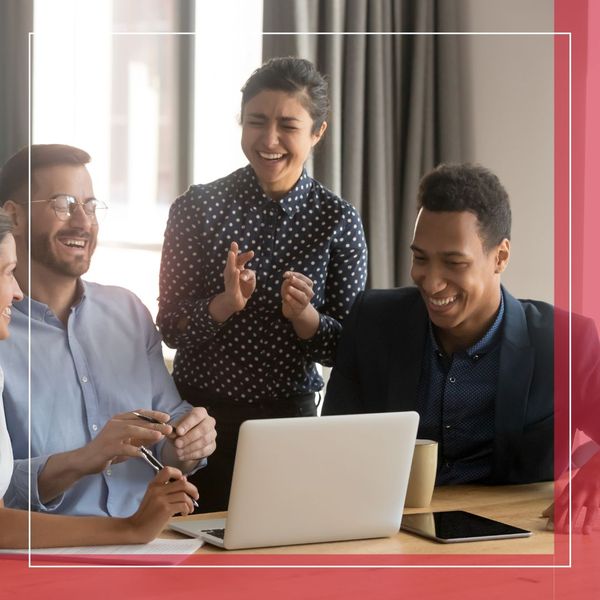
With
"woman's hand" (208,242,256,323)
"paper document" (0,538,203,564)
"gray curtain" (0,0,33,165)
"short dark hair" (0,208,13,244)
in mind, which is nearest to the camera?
"paper document" (0,538,203,564)

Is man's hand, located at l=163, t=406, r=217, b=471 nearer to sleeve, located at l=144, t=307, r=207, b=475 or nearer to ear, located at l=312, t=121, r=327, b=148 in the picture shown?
sleeve, located at l=144, t=307, r=207, b=475

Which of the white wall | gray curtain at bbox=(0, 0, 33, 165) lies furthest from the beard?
gray curtain at bbox=(0, 0, 33, 165)

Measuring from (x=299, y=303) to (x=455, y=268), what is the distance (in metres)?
0.25

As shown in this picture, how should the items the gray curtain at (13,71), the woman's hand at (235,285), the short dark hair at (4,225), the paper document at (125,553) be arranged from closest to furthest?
the paper document at (125,553), the short dark hair at (4,225), the woman's hand at (235,285), the gray curtain at (13,71)

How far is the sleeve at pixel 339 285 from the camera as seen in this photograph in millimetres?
1588

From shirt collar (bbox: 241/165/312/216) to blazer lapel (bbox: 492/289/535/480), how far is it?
354 mm

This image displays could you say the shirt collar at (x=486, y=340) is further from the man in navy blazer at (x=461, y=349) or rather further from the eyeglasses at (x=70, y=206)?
the eyeglasses at (x=70, y=206)

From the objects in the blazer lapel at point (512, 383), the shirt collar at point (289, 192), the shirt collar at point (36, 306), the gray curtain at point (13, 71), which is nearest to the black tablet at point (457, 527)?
the blazer lapel at point (512, 383)

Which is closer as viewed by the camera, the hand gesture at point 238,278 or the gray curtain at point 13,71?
the hand gesture at point 238,278

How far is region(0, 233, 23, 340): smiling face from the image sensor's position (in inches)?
56.1

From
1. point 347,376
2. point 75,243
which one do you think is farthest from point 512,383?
point 75,243

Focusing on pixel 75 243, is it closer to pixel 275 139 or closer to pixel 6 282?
pixel 6 282

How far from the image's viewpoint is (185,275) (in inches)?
62.4

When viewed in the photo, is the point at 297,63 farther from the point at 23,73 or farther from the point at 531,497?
the point at 23,73
